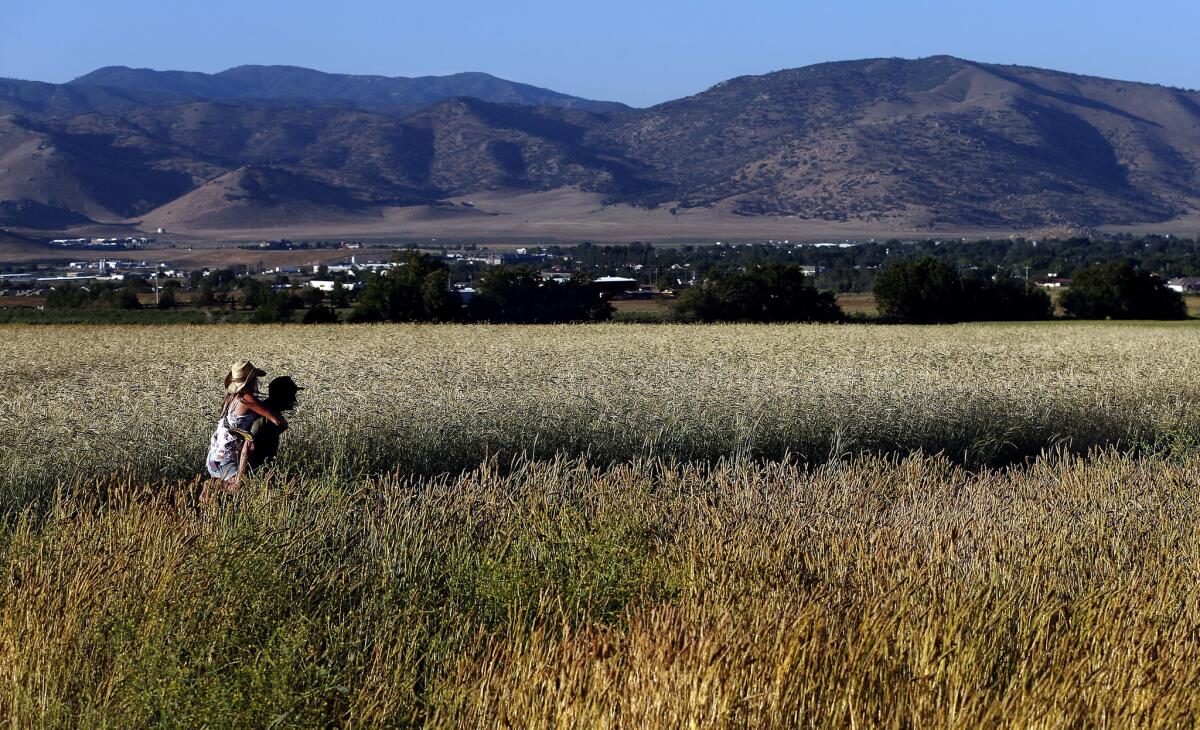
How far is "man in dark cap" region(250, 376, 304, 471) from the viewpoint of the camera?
334 inches

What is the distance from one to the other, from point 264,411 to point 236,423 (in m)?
0.27

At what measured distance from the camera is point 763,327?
47.2 m

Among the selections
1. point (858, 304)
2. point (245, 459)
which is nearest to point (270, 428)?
point (245, 459)

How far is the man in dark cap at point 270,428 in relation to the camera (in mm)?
8492

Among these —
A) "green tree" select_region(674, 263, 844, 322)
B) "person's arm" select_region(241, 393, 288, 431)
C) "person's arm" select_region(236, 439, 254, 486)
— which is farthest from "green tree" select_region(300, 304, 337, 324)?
"person's arm" select_region(236, 439, 254, 486)

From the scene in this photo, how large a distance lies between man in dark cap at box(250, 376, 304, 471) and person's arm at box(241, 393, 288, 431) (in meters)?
0.06

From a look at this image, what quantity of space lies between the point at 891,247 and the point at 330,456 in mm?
183932

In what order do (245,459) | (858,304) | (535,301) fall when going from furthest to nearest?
(858,304)
(535,301)
(245,459)

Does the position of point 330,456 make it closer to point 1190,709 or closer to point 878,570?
point 878,570

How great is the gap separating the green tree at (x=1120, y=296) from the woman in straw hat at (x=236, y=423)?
5767 centimetres

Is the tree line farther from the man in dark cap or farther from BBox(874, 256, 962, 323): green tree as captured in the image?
the man in dark cap

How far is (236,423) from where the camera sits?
8.62 m

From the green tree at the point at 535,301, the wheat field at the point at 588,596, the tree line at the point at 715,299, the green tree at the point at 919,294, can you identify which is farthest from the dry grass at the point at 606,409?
the green tree at the point at 919,294

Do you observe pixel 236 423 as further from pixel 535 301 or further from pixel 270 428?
pixel 535 301
